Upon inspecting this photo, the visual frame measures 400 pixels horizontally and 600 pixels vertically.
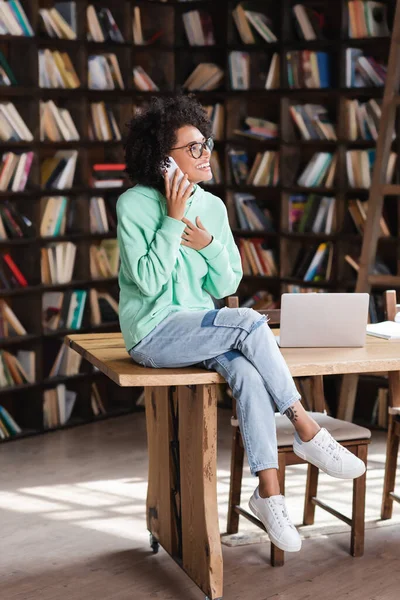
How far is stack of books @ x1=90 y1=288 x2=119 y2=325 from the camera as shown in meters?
5.82

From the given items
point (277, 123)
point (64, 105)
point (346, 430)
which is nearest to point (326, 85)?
point (277, 123)

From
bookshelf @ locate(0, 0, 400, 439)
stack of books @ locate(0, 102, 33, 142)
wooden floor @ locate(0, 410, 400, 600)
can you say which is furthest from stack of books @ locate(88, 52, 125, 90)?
wooden floor @ locate(0, 410, 400, 600)

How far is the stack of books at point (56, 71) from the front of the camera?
5.44m

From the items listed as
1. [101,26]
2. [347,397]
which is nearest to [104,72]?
[101,26]

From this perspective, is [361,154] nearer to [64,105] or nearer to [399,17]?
[399,17]

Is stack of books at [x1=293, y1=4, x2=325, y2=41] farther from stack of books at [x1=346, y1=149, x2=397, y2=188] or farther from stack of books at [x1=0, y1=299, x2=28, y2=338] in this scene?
stack of books at [x1=0, y1=299, x2=28, y2=338]

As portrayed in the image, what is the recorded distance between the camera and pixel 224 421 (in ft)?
19.0

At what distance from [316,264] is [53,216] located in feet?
5.07

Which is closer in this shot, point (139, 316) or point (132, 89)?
point (139, 316)

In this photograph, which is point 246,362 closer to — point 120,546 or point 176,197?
point 176,197

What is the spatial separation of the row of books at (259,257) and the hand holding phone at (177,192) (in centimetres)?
287

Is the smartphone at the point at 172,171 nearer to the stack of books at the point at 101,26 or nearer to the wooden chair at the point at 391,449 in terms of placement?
the wooden chair at the point at 391,449

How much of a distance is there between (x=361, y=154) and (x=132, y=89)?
141 cm

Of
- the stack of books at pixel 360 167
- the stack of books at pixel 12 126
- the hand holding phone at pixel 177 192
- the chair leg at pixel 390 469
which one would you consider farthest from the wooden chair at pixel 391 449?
the stack of books at pixel 12 126
